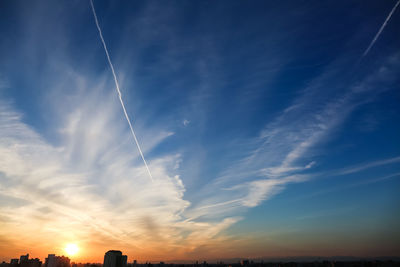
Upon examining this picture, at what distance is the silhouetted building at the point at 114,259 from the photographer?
38.2ft

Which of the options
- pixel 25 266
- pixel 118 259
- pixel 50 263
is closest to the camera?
pixel 118 259

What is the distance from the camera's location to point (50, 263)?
14212 cm

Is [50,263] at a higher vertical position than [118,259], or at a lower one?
lower

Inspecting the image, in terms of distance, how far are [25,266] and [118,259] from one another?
261 meters

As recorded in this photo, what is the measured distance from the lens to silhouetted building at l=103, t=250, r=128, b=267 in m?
11.6

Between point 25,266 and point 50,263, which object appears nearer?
point 50,263

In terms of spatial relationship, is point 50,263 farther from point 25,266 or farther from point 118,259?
point 118,259

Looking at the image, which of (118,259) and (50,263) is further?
(50,263)

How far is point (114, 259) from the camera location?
38.4 feet

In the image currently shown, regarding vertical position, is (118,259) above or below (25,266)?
above

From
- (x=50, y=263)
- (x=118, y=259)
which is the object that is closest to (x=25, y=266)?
(x=50, y=263)

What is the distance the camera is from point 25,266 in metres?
196

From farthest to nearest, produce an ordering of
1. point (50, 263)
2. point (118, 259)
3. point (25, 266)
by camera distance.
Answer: point (25, 266), point (50, 263), point (118, 259)

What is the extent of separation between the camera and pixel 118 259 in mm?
11859
